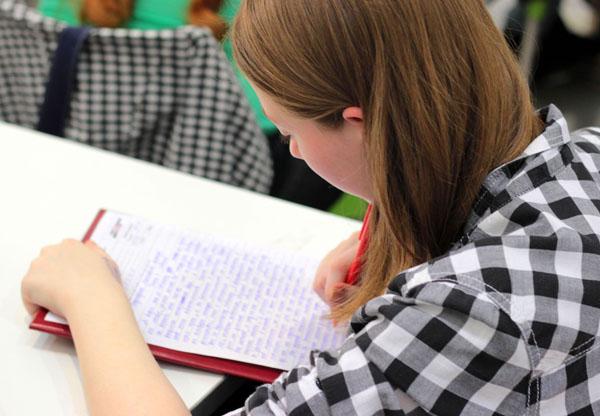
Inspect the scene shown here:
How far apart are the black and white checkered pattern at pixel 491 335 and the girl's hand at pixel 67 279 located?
12.1 inches

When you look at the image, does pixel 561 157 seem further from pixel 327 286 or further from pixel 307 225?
pixel 307 225

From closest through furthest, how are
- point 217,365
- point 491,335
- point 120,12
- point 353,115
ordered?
point 491,335 → point 353,115 → point 217,365 → point 120,12

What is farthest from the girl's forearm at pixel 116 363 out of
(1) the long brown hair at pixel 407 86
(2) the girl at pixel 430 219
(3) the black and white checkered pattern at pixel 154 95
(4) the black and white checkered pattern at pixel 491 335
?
(3) the black and white checkered pattern at pixel 154 95

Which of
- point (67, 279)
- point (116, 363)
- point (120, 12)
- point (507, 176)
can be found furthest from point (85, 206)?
point (507, 176)

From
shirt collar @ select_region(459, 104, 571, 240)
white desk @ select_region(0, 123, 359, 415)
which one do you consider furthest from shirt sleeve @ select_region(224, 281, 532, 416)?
white desk @ select_region(0, 123, 359, 415)

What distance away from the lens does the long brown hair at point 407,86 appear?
667 mm

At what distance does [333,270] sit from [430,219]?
0.21 m

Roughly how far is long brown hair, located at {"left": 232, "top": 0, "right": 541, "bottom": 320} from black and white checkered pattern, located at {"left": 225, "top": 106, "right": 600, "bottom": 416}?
0.27 ft

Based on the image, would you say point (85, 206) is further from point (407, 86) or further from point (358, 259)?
point (407, 86)

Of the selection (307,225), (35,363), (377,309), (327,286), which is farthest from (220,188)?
(377,309)

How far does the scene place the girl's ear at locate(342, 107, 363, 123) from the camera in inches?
27.3

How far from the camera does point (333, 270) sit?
913 millimetres

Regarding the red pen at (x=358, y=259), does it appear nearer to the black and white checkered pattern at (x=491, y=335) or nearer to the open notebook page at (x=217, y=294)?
the open notebook page at (x=217, y=294)

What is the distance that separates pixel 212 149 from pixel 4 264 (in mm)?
437
